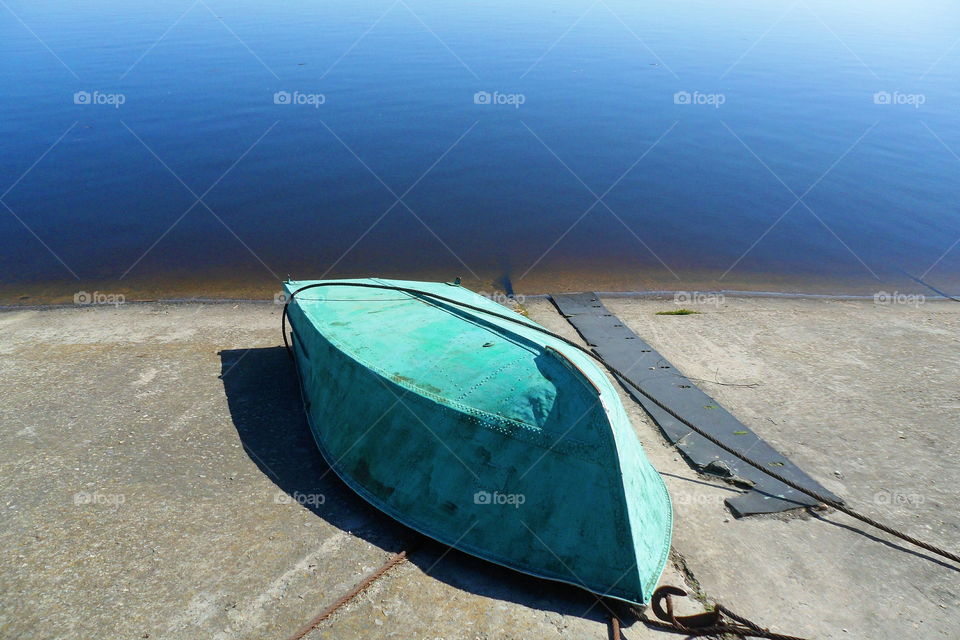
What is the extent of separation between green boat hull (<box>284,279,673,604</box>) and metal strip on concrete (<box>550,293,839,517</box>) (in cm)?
118

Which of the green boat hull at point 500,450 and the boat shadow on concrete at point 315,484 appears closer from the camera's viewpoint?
the green boat hull at point 500,450

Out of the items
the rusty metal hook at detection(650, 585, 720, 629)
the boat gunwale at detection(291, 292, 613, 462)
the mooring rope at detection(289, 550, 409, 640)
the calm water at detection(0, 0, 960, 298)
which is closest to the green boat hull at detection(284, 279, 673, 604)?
the boat gunwale at detection(291, 292, 613, 462)

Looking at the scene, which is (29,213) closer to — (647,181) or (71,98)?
(71,98)

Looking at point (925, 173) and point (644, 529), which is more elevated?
point (925, 173)

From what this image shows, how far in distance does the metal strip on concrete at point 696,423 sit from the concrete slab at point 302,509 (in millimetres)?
215

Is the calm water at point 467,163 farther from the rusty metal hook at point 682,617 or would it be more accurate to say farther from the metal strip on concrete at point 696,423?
the rusty metal hook at point 682,617

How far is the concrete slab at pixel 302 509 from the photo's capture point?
5273 millimetres

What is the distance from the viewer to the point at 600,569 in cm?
518

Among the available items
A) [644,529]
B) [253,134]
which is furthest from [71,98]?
[644,529]

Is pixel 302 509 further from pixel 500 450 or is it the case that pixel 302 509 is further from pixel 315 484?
pixel 500 450

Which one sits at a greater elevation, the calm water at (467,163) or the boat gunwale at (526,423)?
the calm water at (467,163)

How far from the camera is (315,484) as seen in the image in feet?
22.0

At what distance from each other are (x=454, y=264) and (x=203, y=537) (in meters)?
9.06

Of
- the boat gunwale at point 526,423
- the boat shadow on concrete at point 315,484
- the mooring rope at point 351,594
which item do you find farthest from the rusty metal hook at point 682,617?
the mooring rope at point 351,594
